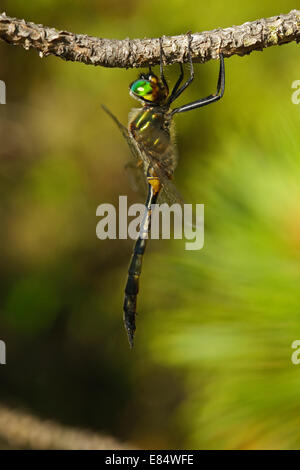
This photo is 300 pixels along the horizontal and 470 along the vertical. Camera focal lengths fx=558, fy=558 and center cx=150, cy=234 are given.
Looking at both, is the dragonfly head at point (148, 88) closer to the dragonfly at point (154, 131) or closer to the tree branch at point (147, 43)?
the dragonfly at point (154, 131)

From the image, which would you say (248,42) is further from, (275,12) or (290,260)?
(275,12)

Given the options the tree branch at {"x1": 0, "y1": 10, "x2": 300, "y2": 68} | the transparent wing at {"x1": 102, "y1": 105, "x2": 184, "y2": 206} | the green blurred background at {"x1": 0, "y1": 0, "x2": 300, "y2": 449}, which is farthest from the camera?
the transparent wing at {"x1": 102, "y1": 105, "x2": 184, "y2": 206}

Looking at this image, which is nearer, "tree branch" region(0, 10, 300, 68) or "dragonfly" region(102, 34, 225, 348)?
"tree branch" region(0, 10, 300, 68)

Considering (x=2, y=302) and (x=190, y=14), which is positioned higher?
(x=190, y=14)

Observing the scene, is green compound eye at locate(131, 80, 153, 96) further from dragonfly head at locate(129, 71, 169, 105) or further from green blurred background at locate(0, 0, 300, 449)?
green blurred background at locate(0, 0, 300, 449)

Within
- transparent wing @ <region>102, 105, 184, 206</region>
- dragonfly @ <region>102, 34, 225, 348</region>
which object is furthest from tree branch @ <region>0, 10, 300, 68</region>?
transparent wing @ <region>102, 105, 184, 206</region>

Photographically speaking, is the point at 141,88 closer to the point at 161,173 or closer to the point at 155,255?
the point at 161,173

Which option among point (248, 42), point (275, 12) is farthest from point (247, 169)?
point (275, 12)

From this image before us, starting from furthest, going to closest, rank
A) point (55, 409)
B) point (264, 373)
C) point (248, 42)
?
1. point (55, 409)
2. point (264, 373)
3. point (248, 42)
